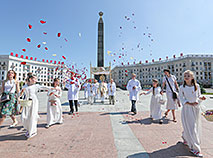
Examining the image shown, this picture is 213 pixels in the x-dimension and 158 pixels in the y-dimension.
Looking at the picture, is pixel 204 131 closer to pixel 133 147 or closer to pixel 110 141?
pixel 133 147

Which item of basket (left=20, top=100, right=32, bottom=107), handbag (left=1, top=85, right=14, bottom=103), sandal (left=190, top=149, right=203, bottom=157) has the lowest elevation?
sandal (left=190, top=149, right=203, bottom=157)

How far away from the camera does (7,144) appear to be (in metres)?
2.84

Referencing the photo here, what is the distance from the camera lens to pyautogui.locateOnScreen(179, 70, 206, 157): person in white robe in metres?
2.44

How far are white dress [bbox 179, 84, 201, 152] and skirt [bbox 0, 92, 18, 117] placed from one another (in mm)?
5005

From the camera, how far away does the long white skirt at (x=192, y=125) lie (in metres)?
2.43

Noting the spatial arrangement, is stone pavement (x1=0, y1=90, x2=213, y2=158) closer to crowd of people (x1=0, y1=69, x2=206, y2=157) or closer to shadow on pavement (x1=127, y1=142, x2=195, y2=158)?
shadow on pavement (x1=127, y1=142, x2=195, y2=158)

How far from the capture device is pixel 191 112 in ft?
8.30

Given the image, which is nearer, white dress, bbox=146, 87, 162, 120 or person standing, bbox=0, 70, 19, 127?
person standing, bbox=0, 70, 19, 127

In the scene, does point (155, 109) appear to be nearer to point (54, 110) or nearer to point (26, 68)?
point (54, 110)

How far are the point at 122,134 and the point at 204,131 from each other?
263 centimetres

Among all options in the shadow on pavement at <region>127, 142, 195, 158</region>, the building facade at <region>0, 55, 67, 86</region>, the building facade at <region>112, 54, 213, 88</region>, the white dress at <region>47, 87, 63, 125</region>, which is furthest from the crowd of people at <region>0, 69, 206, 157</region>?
the building facade at <region>112, 54, 213, 88</region>

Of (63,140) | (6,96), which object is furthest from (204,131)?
(6,96)

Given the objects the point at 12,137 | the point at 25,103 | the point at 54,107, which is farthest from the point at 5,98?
the point at 54,107

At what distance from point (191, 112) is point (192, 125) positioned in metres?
0.27
